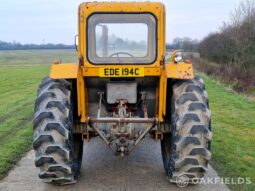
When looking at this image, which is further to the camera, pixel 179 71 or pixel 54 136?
pixel 179 71

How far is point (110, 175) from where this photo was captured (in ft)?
22.2

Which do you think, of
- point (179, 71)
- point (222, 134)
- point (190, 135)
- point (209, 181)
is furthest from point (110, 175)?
point (222, 134)

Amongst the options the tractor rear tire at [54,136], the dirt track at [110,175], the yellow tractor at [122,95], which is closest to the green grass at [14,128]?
the dirt track at [110,175]

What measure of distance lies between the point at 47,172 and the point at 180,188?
6.10 ft

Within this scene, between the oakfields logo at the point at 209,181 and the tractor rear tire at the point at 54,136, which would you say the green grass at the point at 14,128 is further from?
the oakfields logo at the point at 209,181

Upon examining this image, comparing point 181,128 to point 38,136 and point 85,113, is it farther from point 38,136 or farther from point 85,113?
point 38,136

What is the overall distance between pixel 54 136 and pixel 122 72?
4.23 feet

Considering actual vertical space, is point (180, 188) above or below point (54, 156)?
below

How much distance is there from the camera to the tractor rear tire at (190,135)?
19.0 feet

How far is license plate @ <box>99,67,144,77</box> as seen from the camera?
6117mm

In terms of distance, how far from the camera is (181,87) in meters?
6.16

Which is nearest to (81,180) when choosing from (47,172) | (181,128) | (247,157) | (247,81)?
(47,172)

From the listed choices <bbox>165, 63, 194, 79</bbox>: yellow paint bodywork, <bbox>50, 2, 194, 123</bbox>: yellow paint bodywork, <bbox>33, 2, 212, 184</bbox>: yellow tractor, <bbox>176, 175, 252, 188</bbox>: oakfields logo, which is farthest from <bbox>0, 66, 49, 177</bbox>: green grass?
<bbox>165, 63, 194, 79</bbox>: yellow paint bodywork

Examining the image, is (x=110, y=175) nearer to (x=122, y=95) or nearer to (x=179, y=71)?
(x=122, y=95)
